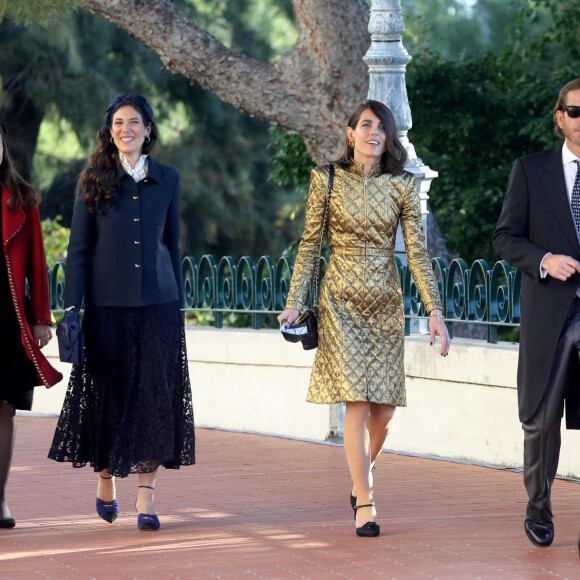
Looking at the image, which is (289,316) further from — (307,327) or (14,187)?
(14,187)

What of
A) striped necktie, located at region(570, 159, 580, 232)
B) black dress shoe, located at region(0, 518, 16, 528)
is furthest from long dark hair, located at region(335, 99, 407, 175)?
black dress shoe, located at region(0, 518, 16, 528)

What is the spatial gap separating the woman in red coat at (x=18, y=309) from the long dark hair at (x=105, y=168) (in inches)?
10.1

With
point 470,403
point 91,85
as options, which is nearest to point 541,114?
point 470,403

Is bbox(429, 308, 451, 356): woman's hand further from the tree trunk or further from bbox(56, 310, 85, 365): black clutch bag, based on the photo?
the tree trunk

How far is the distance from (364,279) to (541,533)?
135 centimetres

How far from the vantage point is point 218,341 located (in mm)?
9820

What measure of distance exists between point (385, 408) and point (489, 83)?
32.9 ft

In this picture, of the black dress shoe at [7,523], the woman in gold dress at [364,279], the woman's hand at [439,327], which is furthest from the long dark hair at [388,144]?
the black dress shoe at [7,523]

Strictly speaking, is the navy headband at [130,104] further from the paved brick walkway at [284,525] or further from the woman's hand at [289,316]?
the paved brick walkway at [284,525]

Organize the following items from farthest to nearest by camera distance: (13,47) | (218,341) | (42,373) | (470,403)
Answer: (13,47), (218,341), (470,403), (42,373)

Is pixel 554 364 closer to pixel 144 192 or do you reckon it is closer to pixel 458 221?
pixel 144 192

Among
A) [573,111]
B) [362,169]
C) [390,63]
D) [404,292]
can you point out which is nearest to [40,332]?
[362,169]

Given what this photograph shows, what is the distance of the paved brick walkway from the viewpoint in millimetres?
5098

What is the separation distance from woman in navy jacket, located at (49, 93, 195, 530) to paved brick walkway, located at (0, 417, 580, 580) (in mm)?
351
